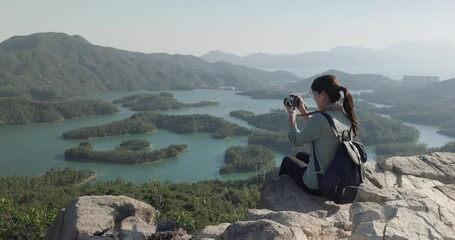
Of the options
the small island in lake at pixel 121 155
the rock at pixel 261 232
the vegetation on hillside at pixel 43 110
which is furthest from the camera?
the vegetation on hillside at pixel 43 110

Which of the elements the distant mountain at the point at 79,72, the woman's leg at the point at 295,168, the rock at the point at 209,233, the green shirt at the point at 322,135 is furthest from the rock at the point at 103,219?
the distant mountain at the point at 79,72

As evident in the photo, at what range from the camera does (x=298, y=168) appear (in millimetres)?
4020

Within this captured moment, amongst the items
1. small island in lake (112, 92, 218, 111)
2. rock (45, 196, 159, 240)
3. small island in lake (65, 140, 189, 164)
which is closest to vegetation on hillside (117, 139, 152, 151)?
small island in lake (65, 140, 189, 164)

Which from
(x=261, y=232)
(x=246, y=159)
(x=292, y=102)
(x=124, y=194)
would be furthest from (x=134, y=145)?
(x=261, y=232)

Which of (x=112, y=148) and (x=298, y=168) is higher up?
(x=298, y=168)

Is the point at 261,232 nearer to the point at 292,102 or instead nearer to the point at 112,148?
the point at 292,102

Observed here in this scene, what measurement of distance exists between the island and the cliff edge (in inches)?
2371

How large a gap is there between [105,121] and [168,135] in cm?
1613

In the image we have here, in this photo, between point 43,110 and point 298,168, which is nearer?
point 298,168

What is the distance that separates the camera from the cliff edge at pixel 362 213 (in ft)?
8.89

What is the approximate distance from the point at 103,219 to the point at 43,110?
82780 millimetres

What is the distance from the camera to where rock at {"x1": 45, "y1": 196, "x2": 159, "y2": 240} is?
363 cm

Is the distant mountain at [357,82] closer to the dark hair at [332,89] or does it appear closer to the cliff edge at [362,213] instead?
the cliff edge at [362,213]

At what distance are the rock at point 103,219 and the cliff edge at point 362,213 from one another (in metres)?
0.01
